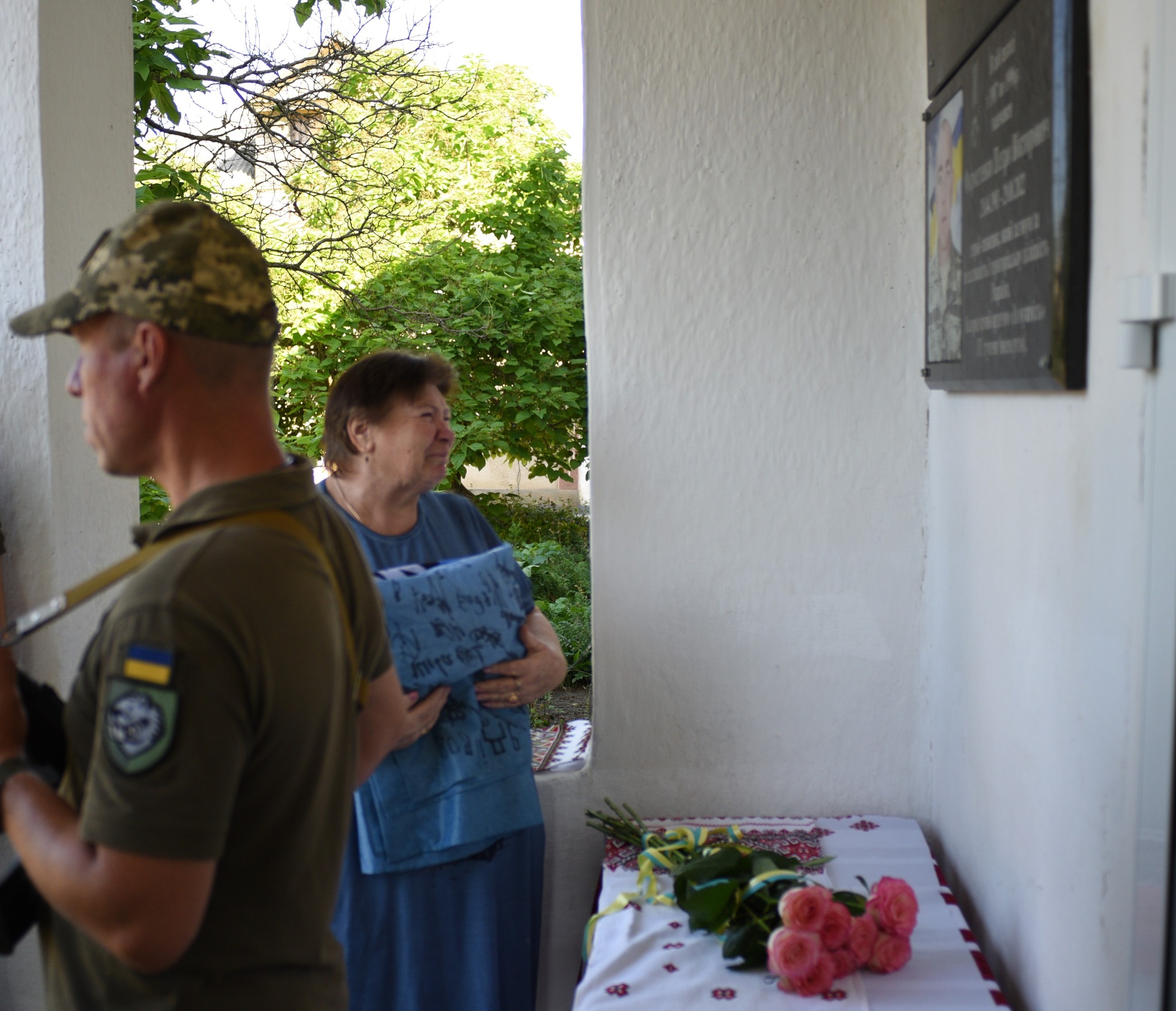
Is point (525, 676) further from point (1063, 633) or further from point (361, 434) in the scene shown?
point (1063, 633)

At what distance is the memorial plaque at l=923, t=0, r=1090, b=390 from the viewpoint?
58.4 inches

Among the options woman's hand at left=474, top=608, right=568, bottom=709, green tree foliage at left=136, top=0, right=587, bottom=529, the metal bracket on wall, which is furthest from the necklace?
green tree foliage at left=136, top=0, right=587, bottom=529

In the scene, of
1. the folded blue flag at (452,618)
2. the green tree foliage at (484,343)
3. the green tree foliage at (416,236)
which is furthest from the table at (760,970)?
the green tree foliage at (484,343)

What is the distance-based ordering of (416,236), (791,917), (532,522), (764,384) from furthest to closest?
(532,522) < (416,236) < (764,384) < (791,917)

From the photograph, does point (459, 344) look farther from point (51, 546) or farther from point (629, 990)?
point (629, 990)

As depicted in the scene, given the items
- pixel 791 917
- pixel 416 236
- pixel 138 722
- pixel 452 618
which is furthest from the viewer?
pixel 416 236

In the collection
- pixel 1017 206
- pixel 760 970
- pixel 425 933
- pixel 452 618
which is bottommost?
pixel 425 933

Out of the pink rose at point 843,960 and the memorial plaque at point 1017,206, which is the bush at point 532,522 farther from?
the pink rose at point 843,960

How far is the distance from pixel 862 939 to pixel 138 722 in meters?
1.29

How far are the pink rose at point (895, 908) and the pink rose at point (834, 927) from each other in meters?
0.09

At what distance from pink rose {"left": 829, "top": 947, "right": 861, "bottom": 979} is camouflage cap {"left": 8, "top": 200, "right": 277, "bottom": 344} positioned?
1333 mm

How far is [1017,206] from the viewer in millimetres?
1696

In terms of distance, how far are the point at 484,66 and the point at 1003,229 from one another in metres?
8.02

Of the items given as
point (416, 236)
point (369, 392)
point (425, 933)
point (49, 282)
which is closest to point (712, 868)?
point (425, 933)
